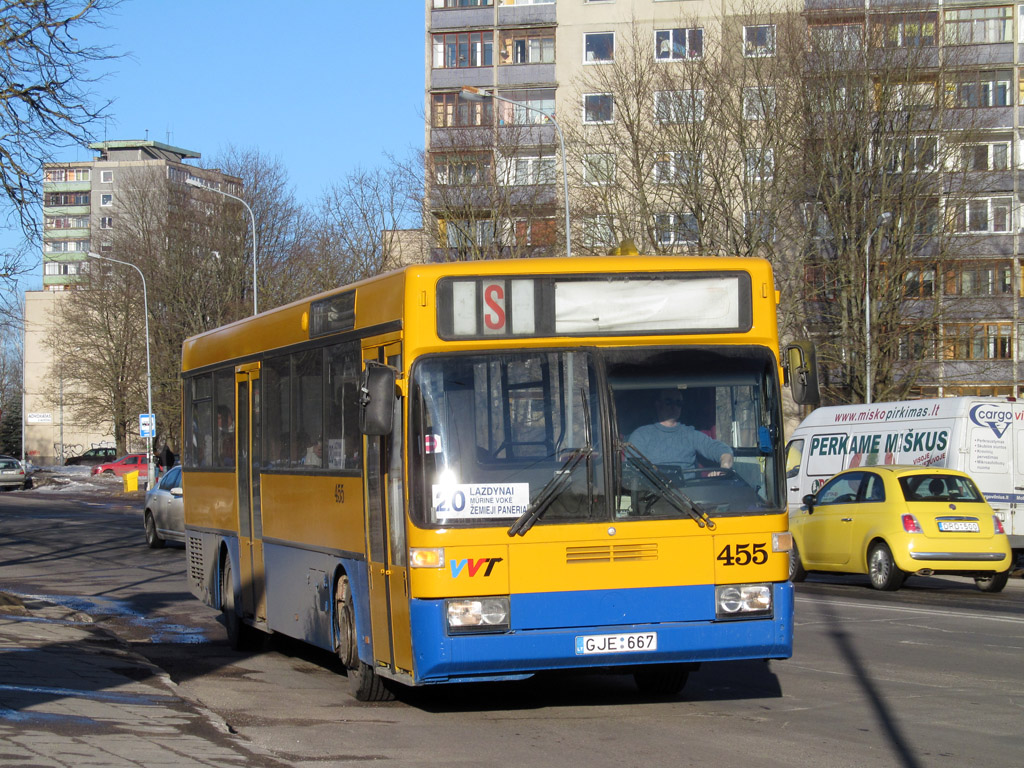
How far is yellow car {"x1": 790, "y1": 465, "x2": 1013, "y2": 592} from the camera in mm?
17641

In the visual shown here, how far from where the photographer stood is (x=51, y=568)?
73.6 feet

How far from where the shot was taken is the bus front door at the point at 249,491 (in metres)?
11.9

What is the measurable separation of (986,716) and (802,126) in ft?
117

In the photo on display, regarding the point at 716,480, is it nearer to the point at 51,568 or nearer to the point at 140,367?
the point at 51,568

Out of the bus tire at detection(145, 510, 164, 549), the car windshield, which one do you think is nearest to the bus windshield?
the car windshield

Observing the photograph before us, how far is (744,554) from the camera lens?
821cm

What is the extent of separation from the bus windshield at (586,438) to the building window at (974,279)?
37.9m

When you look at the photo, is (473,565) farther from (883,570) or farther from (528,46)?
(528,46)

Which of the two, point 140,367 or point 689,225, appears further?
point 140,367

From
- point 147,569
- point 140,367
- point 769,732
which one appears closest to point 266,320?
point 769,732

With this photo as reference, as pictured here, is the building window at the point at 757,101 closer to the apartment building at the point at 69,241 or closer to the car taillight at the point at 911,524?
the apartment building at the point at 69,241

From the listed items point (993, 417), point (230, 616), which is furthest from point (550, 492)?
point (993, 417)

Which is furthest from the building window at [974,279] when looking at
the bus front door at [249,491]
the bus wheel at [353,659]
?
the bus wheel at [353,659]

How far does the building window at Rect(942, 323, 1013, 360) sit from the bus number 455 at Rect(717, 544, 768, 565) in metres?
Answer: 37.9
